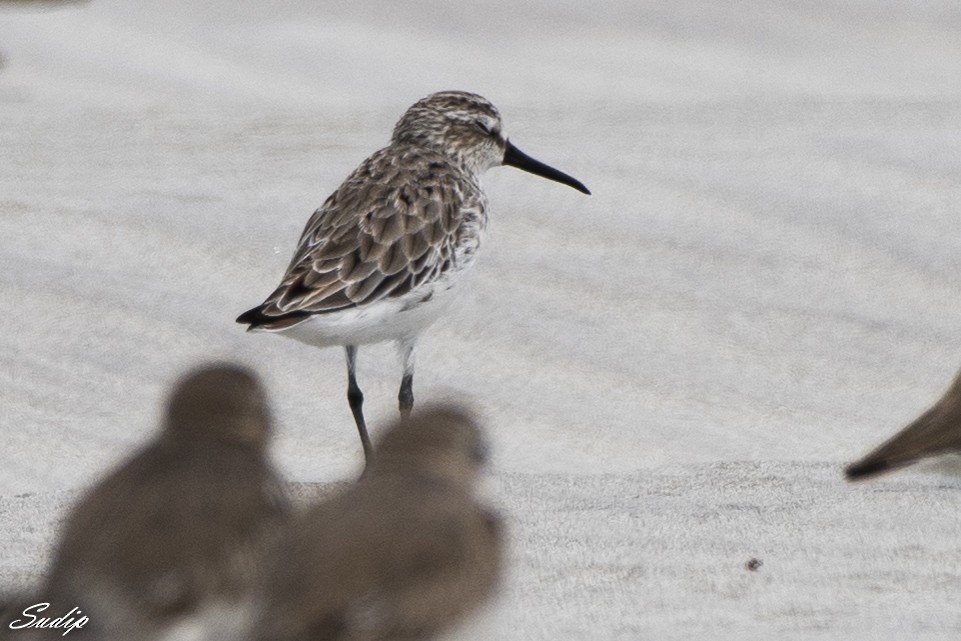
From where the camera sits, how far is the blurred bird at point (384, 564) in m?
3.42

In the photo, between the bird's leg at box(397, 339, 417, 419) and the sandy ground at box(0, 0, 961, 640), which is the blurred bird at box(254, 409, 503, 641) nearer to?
the sandy ground at box(0, 0, 961, 640)

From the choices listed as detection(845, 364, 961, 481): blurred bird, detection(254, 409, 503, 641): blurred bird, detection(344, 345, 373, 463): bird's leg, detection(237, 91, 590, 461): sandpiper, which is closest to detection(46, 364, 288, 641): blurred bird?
detection(254, 409, 503, 641): blurred bird

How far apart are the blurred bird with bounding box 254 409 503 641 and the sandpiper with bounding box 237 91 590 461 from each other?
207cm

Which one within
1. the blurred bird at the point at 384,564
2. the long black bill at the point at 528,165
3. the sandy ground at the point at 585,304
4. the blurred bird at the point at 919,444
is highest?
the blurred bird at the point at 384,564

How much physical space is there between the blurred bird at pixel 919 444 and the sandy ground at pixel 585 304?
0.17m

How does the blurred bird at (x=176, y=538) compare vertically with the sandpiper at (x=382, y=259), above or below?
Answer: above

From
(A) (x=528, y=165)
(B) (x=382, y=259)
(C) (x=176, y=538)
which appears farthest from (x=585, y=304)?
(C) (x=176, y=538)

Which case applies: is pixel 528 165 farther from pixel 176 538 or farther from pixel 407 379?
pixel 176 538

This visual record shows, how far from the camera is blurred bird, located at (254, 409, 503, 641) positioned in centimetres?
342

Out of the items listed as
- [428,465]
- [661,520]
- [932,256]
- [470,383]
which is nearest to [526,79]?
[932,256]

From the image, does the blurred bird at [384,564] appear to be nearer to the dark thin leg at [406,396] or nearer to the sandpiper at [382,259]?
the sandpiper at [382,259]

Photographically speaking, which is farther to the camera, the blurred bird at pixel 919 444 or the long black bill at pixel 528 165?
the long black bill at pixel 528 165

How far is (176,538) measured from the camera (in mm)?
3621

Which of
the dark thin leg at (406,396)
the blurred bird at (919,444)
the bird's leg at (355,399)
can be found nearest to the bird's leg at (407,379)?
the dark thin leg at (406,396)
